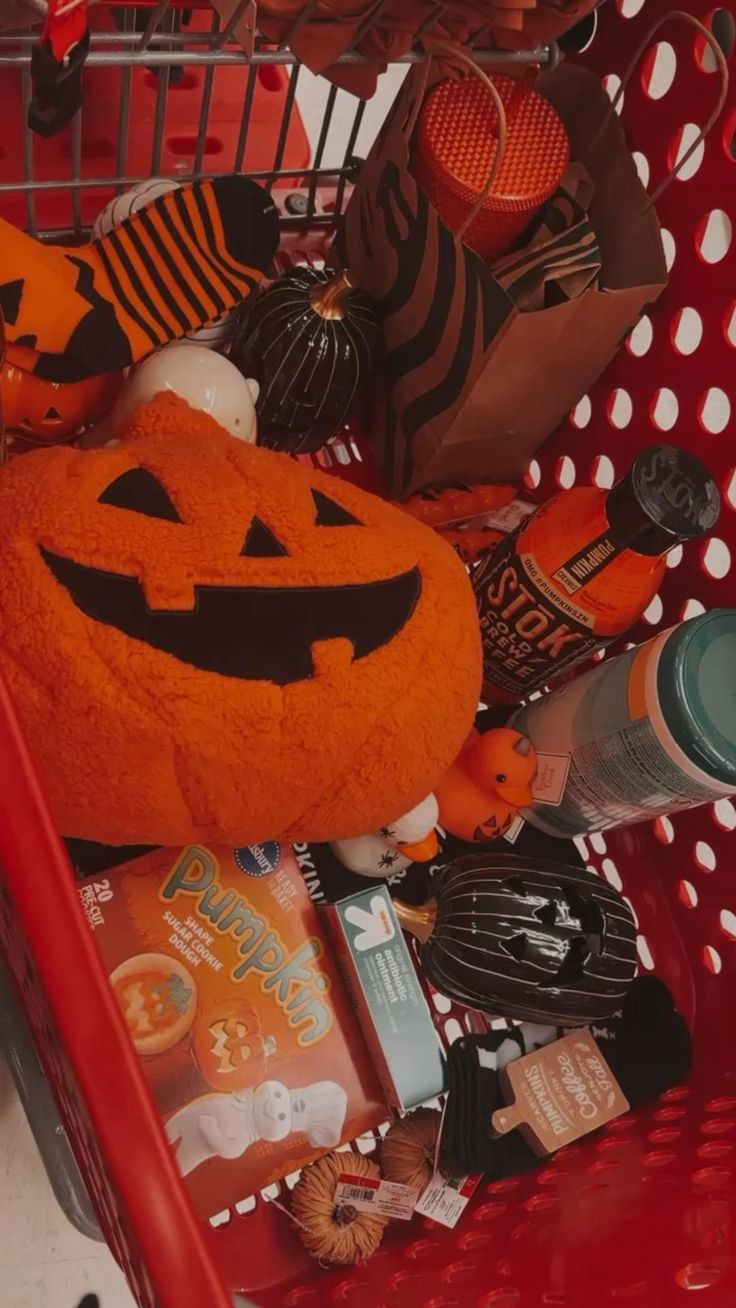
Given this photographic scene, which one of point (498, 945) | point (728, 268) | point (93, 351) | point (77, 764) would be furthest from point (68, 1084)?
point (728, 268)

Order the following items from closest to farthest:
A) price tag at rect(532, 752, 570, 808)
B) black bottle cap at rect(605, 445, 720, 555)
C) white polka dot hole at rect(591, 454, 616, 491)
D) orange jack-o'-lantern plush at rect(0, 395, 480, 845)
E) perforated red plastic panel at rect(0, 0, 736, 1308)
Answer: perforated red plastic panel at rect(0, 0, 736, 1308)
orange jack-o'-lantern plush at rect(0, 395, 480, 845)
black bottle cap at rect(605, 445, 720, 555)
price tag at rect(532, 752, 570, 808)
white polka dot hole at rect(591, 454, 616, 491)

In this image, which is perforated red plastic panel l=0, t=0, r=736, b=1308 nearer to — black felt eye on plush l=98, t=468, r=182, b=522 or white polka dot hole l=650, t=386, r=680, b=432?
white polka dot hole l=650, t=386, r=680, b=432

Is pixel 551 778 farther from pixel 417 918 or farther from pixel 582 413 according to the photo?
pixel 582 413

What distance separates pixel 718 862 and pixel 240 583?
0.40m

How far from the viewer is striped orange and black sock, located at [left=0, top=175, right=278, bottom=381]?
59 centimetres

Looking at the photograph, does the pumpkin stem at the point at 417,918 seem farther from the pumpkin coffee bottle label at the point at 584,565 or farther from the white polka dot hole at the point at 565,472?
the white polka dot hole at the point at 565,472

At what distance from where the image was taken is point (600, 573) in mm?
564

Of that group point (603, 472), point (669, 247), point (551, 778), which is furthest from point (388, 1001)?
point (669, 247)

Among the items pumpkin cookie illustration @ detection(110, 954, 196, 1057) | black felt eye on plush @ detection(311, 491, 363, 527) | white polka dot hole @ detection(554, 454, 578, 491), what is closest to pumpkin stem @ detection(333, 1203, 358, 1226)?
pumpkin cookie illustration @ detection(110, 954, 196, 1057)

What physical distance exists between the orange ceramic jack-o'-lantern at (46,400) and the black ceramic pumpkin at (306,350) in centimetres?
9

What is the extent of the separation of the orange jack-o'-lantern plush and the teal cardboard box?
0.43 feet

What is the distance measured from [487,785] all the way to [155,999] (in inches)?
8.7

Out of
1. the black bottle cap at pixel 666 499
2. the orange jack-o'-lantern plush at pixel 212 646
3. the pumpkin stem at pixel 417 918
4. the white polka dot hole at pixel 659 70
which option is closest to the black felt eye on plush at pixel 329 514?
the orange jack-o'-lantern plush at pixel 212 646

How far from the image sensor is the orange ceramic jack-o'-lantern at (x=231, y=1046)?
0.55 metres
